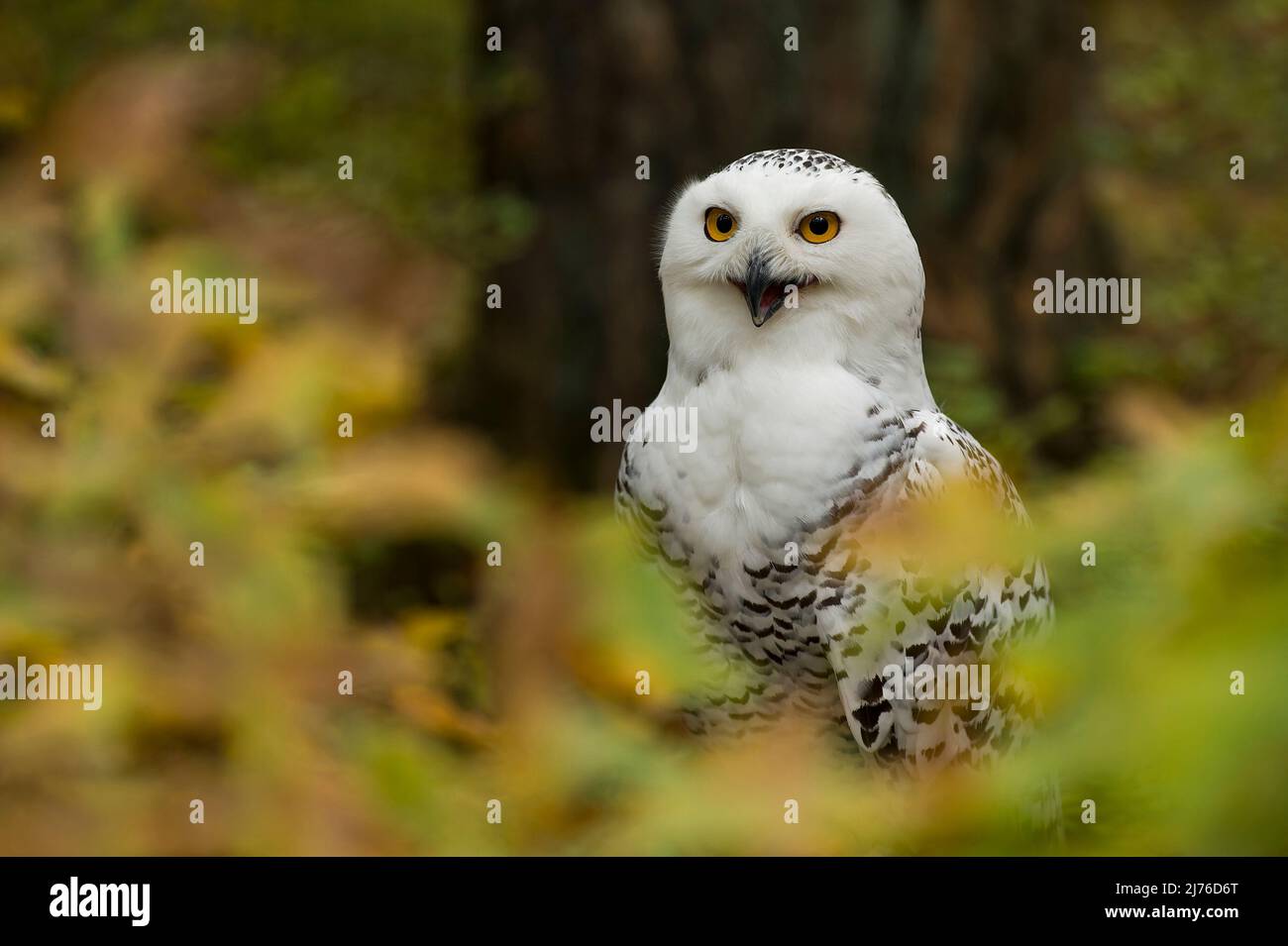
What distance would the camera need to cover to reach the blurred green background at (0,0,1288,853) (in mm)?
922

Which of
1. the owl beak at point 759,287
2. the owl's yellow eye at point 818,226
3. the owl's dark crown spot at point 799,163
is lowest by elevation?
the owl beak at point 759,287

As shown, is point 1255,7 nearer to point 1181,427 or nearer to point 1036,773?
point 1181,427

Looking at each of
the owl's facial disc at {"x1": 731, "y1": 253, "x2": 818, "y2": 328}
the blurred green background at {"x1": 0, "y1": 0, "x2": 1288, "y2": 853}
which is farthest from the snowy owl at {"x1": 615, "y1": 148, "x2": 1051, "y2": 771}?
the blurred green background at {"x1": 0, "y1": 0, "x2": 1288, "y2": 853}

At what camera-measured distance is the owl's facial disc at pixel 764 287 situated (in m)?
2.26

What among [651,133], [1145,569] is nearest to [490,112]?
[651,133]

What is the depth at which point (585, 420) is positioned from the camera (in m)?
4.52

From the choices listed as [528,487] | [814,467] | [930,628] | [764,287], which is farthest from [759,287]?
[930,628]

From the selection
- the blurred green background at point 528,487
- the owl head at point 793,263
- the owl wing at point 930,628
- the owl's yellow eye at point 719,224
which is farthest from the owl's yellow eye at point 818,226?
the blurred green background at point 528,487

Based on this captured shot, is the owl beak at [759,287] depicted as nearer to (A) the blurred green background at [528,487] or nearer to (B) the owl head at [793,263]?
(B) the owl head at [793,263]

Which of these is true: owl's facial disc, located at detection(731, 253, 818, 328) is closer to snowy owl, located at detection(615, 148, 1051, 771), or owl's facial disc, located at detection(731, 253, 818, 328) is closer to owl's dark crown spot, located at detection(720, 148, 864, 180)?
snowy owl, located at detection(615, 148, 1051, 771)

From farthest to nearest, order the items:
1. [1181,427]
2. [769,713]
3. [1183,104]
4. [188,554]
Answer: [1183,104] → [769,713] → [188,554] → [1181,427]

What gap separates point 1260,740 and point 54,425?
58.4 inches

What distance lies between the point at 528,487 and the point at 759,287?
1.74 ft

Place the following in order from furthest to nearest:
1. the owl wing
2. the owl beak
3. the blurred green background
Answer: the owl wing, the owl beak, the blurred green background
